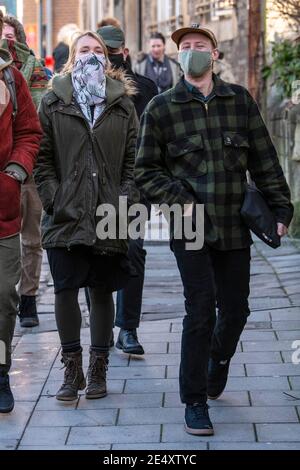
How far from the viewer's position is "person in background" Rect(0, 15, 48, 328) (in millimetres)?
7844

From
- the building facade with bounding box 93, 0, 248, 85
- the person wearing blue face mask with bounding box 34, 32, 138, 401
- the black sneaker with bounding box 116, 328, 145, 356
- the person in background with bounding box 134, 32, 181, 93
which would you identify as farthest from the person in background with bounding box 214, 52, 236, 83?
the person wearing blue face mask with bounding box 34, 32, 138, 401

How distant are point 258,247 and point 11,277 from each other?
19.5ft

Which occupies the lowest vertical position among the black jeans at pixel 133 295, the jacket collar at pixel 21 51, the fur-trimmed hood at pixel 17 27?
the black jeans at pixel 133 295

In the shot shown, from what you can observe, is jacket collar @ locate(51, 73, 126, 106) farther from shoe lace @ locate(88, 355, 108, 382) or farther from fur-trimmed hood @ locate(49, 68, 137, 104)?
shoe lace @ locate(88, 355, 108, 382)

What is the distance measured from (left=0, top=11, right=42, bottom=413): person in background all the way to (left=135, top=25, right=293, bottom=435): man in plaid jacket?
620mm

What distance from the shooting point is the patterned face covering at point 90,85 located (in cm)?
620

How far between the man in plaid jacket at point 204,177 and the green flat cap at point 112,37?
160 cm

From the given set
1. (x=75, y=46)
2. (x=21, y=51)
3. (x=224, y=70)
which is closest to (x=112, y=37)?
(x=21, y=51)

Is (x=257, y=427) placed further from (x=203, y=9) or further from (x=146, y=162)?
(x=203, y=9)

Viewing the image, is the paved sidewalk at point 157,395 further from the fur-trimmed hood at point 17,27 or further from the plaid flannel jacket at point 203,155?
the fur-trimmed hood at point 17,27

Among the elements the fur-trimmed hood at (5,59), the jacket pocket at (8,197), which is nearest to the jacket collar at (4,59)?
the fur-trimmed hood at (5,59)

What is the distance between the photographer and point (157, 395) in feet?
20.6

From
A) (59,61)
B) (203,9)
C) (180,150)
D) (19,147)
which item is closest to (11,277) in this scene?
(19,147)

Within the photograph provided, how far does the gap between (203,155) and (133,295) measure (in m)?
1.82
